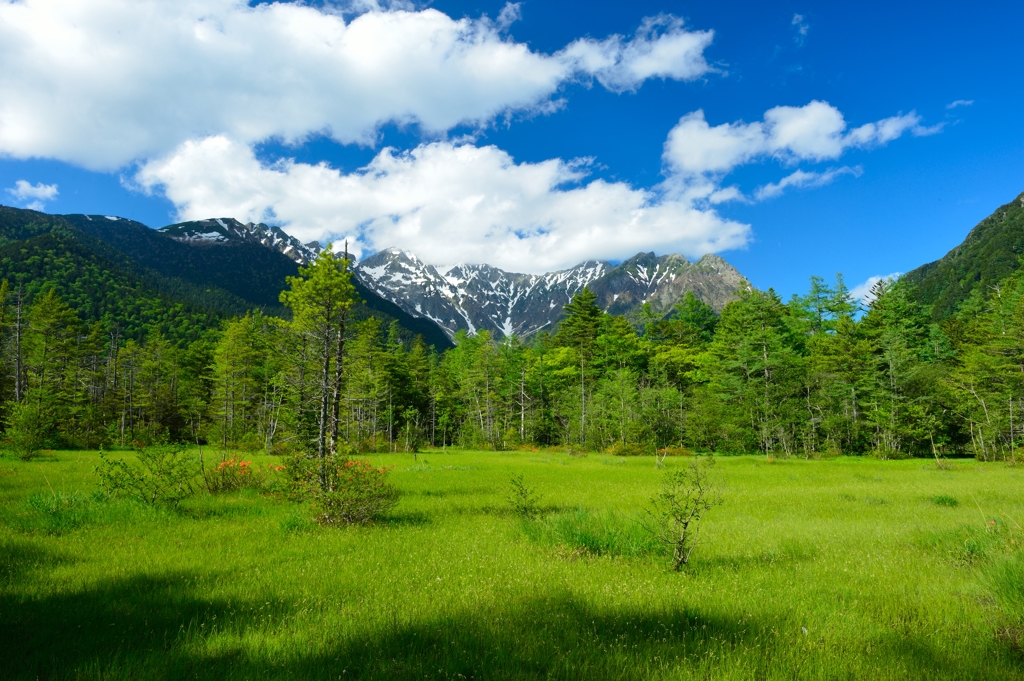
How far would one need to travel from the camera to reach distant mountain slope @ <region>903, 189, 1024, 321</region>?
101 metres

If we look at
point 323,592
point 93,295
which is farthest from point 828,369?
point 93,295

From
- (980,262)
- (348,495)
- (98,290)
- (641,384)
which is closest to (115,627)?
(348,495)

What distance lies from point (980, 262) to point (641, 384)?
121m

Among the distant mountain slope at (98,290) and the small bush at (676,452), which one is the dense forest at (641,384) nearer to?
the small bush at (676,452)

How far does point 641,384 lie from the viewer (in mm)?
55219

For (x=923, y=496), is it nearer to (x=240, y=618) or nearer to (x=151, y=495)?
(x=240, y=618)

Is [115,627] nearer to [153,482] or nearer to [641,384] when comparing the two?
[153,482]

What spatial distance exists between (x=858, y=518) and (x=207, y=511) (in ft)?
53.7

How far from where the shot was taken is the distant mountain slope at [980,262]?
10069 cm

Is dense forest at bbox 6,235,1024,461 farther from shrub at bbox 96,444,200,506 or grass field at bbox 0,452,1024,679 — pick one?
grass field at bbox 0,452,1024,679

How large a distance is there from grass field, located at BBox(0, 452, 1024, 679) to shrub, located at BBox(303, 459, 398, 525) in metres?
0.49

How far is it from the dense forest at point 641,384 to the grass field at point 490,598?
1390 cm

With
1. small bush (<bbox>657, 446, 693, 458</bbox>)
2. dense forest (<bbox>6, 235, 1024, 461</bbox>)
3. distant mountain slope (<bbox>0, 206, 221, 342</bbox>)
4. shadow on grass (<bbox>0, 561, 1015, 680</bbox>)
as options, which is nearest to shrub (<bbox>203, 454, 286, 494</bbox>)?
dense forest (<bbox>6, 235, 1024, 461</bbox>)

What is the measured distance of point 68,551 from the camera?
23.0 feet
